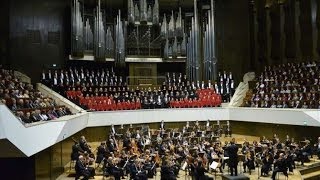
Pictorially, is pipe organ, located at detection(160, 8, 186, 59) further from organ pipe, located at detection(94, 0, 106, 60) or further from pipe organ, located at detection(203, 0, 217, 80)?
organ pipe, located at detection(94, 0, 106, 60)

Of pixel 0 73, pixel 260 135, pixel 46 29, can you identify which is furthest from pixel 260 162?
pixel 46 29

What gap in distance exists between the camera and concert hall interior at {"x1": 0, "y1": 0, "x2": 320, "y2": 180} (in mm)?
11852

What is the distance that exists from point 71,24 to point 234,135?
30.7 feet

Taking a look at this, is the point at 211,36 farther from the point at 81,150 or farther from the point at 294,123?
the point at 81,150

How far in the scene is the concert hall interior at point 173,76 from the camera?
11852mm

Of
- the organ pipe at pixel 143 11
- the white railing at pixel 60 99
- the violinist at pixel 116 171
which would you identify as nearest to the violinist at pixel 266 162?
the violinist at pixel 116 171

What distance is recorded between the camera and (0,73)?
1327cm

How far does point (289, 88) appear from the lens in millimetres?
16203

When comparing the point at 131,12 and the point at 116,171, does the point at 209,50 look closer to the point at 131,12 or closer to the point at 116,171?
the point at 131,12

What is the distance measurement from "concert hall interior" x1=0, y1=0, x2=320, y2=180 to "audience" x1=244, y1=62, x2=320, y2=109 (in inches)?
2.5

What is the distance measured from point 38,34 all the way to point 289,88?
39.4 feet

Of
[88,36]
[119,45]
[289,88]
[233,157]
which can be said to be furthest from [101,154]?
[119,45]

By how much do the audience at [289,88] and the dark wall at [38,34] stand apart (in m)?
9.62

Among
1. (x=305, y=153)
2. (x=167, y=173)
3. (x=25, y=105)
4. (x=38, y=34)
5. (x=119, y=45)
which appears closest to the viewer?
(x=167, y=173)
